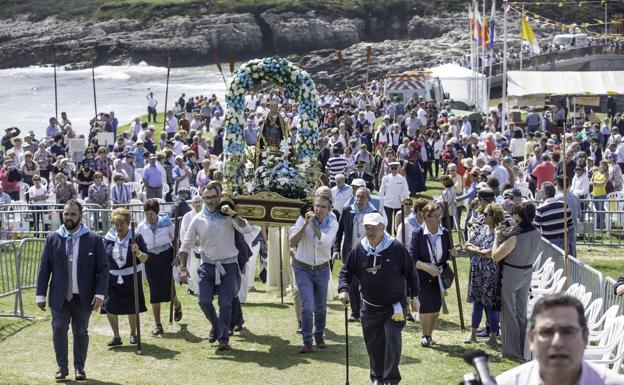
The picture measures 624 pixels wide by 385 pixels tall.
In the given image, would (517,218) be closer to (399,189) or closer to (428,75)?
(399,189)

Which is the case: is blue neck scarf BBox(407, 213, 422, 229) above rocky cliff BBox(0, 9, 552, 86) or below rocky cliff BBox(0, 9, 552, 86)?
below

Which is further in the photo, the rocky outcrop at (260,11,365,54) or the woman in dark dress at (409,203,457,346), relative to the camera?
the rocky outcrop at (260,11,365,54)

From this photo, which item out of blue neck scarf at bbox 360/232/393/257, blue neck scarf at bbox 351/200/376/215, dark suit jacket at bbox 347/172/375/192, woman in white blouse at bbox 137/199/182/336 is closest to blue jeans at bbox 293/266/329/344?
blue neck scarf at bbox 351/200/376/215

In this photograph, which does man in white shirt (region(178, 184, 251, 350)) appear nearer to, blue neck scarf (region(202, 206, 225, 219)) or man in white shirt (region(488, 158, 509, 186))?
blue neck scarf (region(202, 206, 225, 219))

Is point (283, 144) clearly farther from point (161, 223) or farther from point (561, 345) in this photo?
point (561, 345)

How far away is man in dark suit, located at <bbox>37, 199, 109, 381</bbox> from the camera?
35.8 ft

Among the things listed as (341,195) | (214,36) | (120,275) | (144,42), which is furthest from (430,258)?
(144,42)

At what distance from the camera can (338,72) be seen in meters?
92.6

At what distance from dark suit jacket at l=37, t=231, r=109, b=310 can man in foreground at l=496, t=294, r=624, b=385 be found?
7.10 m

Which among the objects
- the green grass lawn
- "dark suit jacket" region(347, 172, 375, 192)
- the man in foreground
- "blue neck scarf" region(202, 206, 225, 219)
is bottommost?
the green grass lawn

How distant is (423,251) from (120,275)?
3296 millimetres

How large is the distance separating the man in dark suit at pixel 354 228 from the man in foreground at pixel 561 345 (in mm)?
9055

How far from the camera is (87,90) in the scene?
95.3 m

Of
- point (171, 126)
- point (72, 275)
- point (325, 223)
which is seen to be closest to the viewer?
point (72, 275)
